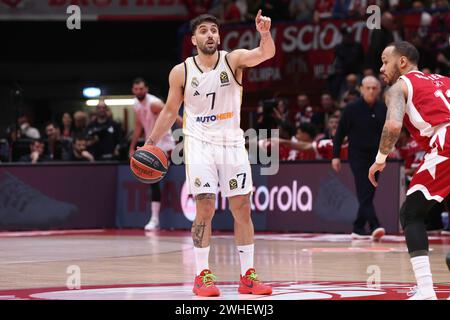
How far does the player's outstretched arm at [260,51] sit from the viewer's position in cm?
862

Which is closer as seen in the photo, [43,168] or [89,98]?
[43,168]

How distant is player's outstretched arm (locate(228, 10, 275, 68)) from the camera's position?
340 inches

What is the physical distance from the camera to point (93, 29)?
28.6 m

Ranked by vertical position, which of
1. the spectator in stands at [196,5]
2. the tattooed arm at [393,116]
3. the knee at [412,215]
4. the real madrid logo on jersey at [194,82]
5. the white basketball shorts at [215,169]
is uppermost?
the spectator in stands at [196,5]

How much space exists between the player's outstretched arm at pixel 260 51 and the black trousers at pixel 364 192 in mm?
6867

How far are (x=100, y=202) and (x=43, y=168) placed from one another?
1.30 metres

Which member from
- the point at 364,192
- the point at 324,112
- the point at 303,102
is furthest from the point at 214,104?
the point at 303,102

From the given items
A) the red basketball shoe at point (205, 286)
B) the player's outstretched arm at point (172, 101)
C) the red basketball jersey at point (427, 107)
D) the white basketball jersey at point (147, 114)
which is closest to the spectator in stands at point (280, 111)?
the white basketball jersey at point (147, 114)

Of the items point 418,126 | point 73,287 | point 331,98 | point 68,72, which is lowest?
point 73,287

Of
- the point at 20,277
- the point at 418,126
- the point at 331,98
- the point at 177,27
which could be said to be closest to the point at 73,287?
the point at 20,277

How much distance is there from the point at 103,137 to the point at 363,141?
6736mm

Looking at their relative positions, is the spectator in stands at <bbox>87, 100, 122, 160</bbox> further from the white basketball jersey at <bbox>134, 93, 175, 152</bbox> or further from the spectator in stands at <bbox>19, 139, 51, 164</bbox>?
the white basketball jersey at <bbox>134, 93, 175, 152</bbox>

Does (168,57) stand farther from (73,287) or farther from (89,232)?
(73,287)

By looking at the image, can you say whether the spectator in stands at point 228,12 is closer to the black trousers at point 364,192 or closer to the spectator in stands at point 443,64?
the spectator in stands at point 443,64
